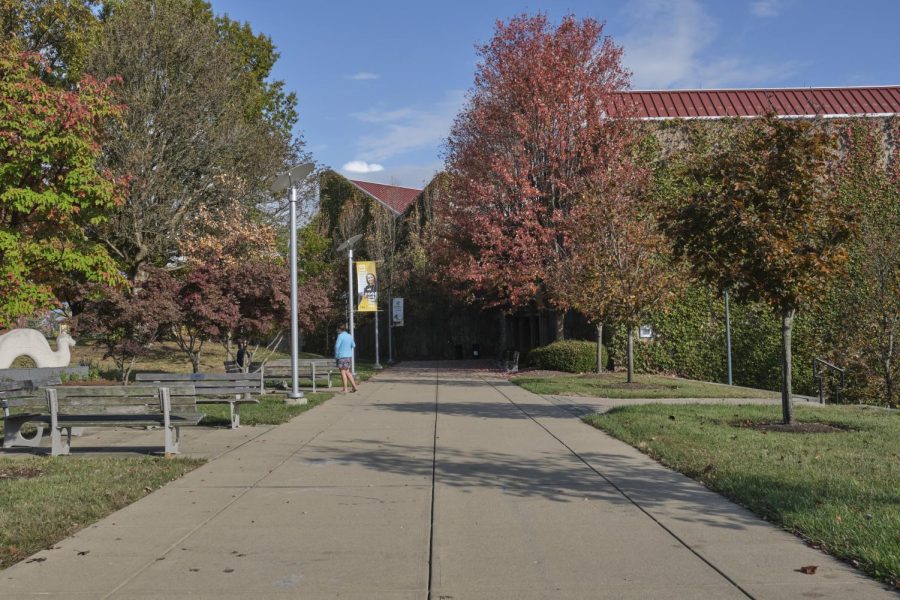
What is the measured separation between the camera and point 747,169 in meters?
12.4

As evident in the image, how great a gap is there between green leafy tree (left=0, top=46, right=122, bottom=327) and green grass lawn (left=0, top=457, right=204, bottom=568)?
24.1 ft

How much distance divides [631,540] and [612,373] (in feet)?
69.9

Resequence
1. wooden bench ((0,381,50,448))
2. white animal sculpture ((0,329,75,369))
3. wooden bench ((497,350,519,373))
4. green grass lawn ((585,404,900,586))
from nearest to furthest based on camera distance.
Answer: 1. green grass lawn ((585,404,900,586))
2. wooden bench ((0,381,50,448))
3. white animal sculpture ((0,329,75,369))
4. wooden bench ((497,350,519,373))

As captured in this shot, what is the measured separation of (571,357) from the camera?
2784 centimetres

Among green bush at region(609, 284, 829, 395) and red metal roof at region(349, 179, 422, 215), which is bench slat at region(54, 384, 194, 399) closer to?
green bush at region(609, 284, 829, 395)

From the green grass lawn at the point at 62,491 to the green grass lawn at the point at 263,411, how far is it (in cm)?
364

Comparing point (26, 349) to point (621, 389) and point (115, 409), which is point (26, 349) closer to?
point (115, 409)

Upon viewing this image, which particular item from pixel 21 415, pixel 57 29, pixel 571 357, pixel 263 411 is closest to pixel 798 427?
pixel 263 411

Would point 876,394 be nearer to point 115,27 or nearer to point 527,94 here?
point 527,94

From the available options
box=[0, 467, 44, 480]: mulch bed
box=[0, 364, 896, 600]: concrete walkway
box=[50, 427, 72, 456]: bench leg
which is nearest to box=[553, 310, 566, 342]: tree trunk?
box=[0, 364, 896, 600]: concrete walkway

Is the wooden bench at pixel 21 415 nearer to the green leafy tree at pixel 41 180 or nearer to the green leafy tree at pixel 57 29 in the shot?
the green leafy tree at pixel 41 180

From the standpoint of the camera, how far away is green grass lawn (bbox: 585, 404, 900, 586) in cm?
593

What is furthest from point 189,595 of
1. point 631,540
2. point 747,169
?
point 747,169

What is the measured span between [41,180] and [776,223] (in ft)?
45.8
